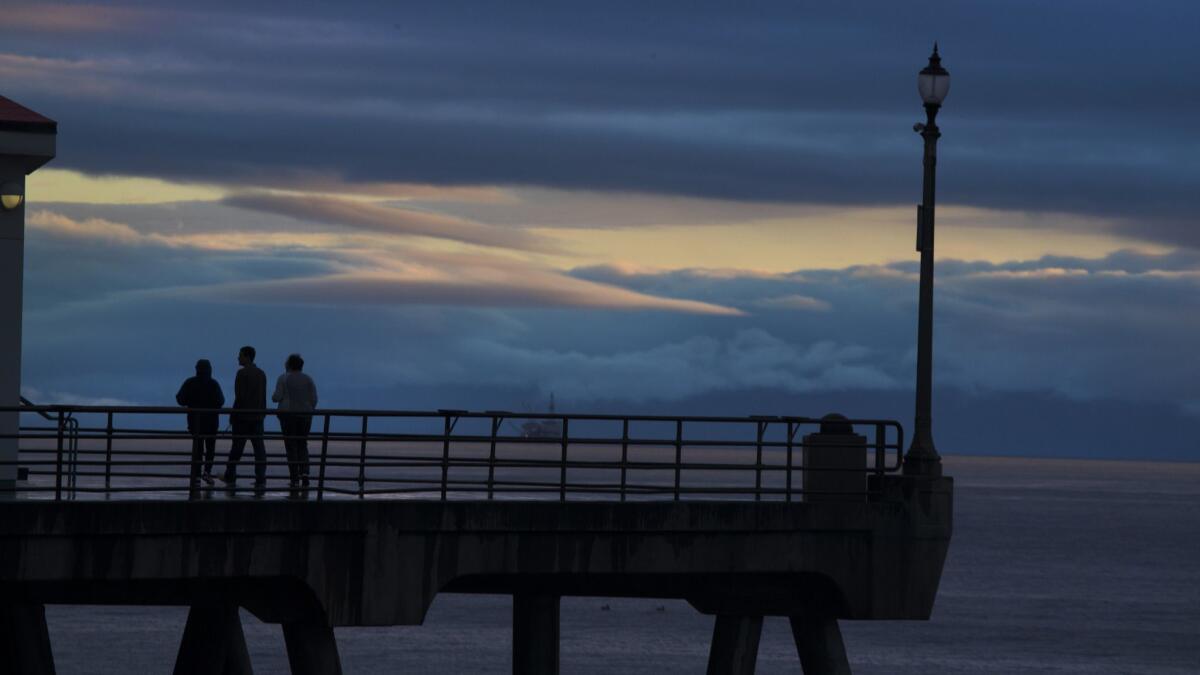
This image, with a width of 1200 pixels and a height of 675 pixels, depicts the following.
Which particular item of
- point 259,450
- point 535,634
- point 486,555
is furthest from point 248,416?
point 535,634

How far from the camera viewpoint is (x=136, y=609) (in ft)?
282

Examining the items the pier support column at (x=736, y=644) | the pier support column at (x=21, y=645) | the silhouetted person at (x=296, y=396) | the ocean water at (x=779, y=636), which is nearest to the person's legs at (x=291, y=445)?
the silhouetted person at (x=296, y=396)

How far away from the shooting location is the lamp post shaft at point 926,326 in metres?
21.9

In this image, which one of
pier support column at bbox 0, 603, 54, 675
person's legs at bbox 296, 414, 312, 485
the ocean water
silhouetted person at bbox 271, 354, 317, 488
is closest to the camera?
person's legs at bbox 296, 414, 312, 485

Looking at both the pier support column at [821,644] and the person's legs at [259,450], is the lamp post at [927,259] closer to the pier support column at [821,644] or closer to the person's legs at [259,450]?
the pier support column at [821,644]

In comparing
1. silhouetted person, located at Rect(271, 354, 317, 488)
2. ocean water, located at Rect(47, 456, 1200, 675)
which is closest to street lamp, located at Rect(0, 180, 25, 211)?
silhouetted person, located at Rect(271, 354, 317, 488)

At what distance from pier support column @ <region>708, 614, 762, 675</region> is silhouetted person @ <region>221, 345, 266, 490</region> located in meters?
5.81

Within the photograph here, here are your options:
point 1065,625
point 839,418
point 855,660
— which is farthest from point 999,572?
point 839,418

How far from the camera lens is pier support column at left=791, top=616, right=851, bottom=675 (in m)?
22.8

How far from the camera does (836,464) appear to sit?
2284 cm

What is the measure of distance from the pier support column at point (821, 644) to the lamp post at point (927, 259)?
2.09 metres

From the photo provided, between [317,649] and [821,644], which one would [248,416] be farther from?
[821,644]

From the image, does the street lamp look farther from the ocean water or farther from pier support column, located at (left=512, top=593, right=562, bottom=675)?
the ocean water

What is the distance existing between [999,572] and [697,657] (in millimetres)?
51386
